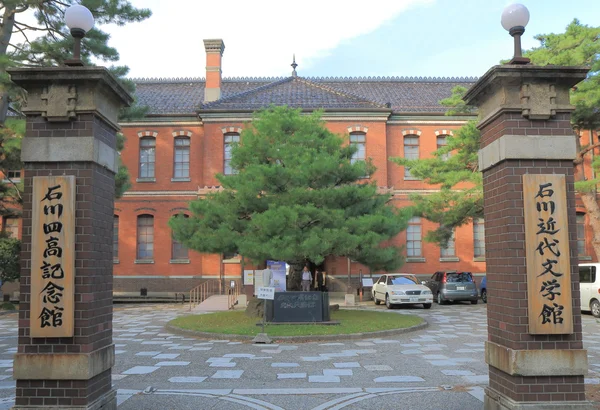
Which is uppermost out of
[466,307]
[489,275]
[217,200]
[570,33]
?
[570,33]

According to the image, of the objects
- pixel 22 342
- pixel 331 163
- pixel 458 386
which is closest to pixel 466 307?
pixel 331 163

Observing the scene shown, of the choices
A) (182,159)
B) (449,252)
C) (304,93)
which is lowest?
(449,252)

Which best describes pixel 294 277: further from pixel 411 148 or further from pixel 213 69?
pixel 213 69

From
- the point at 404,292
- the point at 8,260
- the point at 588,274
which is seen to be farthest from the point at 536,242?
the point at 8,260

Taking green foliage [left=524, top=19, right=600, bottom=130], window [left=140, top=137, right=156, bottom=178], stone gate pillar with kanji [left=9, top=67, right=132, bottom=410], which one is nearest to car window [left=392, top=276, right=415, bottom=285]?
green foliage [left=524, top=19, right=600, bottom=130]

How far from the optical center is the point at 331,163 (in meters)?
14.7

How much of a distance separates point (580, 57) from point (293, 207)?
11301mm

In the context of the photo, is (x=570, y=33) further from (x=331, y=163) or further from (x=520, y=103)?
(x=520, y=103)

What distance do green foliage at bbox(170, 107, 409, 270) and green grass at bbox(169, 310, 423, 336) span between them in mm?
1715

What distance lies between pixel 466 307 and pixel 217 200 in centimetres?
1223

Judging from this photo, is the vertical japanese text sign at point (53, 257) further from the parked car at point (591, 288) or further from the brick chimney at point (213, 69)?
the brick chimney at point (213, 69)

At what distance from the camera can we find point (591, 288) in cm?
1822

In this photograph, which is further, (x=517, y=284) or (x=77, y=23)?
(x=77, y=23)

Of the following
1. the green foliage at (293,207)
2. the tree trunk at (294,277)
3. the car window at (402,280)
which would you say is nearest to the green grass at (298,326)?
the tree trunk at (294,277)
